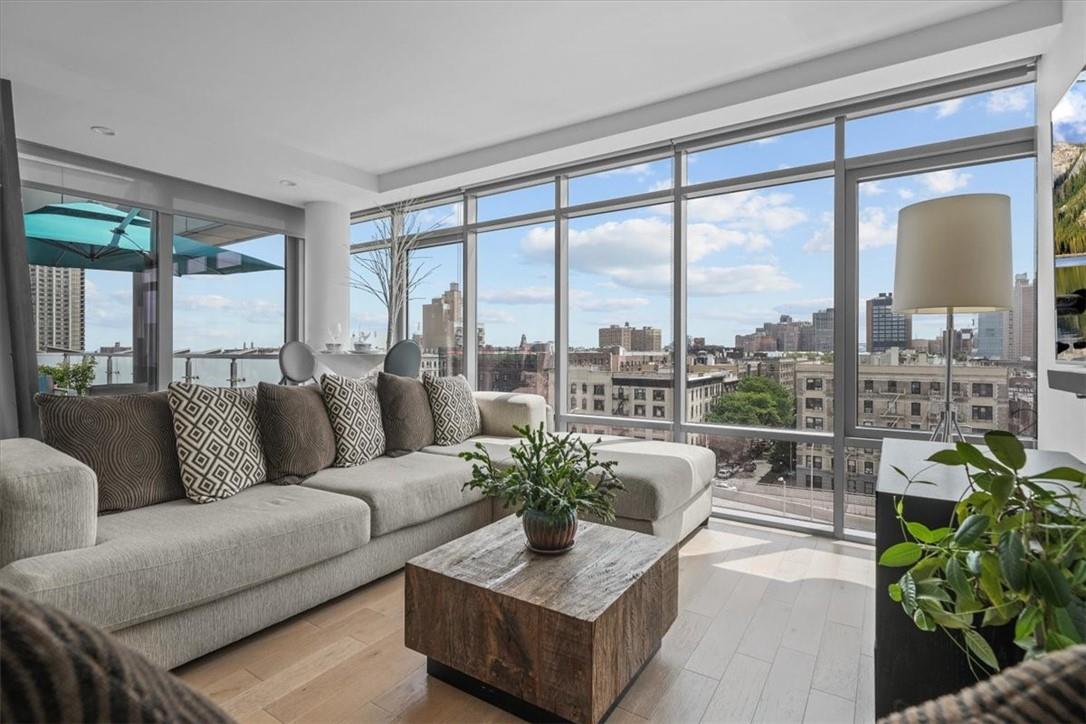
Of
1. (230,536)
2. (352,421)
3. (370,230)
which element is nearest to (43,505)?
(230,536)

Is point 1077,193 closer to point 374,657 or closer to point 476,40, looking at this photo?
point 476,40

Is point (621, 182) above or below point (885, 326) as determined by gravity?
above

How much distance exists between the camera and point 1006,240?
6.95 feet

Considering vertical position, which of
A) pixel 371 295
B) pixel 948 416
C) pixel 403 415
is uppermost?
pixel 371 295

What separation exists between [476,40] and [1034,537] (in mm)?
3049

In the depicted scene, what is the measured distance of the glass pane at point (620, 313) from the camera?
13.7ft

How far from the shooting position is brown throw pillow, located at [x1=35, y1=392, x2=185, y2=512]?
7.22ft

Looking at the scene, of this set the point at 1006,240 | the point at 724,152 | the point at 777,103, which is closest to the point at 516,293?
the point at 724,152

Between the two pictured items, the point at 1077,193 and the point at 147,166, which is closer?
the point at 1077,193

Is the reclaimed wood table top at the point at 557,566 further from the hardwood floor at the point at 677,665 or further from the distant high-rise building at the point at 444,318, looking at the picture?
the distant high-rise building at the point at 444,318

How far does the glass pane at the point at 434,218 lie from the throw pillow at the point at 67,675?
5.14 m

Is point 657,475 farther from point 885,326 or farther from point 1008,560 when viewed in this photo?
point 1008,560

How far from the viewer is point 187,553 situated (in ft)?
6.12

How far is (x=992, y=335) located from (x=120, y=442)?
4245mm
